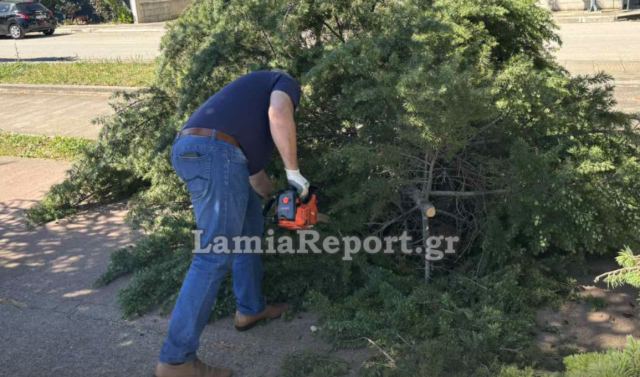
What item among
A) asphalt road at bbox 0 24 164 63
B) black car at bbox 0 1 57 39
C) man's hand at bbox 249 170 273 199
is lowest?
man's hand at bbox 249 170 273 199

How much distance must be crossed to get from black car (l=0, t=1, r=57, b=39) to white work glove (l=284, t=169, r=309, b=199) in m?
25.6

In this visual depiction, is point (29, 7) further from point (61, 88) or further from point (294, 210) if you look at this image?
point (294, 210)

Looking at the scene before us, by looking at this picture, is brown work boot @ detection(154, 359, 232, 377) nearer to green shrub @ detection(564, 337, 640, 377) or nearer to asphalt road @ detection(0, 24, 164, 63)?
green shrub @ detection(564, 337, 640, 377)

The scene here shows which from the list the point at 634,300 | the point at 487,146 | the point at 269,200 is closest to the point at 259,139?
the point at 269,200

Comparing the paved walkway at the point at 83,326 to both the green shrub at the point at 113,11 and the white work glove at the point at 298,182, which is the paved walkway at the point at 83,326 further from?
the green shrub at the point at 113,11

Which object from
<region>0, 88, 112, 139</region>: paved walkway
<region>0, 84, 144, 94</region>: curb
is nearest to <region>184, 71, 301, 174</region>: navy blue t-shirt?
<region>0, 88, 112, 139</region>: paved walkway

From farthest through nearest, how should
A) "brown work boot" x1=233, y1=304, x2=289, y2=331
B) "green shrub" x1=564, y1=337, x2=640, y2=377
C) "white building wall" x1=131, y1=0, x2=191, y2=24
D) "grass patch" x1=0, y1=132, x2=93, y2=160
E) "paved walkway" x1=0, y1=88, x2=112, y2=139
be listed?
"white building wall" x1=131, y1=0, x2=191, y2=24
"paved walkway" x1=0, y1=88, x2=112, y2=139
"grass patch" x1=0, y1=132, x2=93, y2=160
"brown work boot" x1=233, y1=304, x2=289, y2=331
"green shrub" x1=564, y1=337, x2=640, y2=377

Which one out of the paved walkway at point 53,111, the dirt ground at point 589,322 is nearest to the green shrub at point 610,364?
the dirt ground at point 589,322

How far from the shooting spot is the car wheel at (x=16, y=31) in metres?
25.4

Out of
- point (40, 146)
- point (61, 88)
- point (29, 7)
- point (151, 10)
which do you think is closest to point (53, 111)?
point (61, 88)

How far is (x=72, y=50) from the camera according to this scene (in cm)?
1986

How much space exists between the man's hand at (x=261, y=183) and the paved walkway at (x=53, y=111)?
5.66 m

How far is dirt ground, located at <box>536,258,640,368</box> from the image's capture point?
3.23 metres

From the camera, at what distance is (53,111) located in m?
10.7
